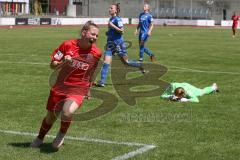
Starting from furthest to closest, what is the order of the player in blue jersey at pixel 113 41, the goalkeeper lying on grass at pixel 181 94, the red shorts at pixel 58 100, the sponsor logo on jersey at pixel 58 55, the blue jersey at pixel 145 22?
the blue jersey at pixel 145 22 < the player in blue jersey at pixel 113 41 < the goalkeeper lying on grass at pixel 181 94 < the red shorts at pixel 58 100 < the sponsor logo on jersey at pixel 58 55

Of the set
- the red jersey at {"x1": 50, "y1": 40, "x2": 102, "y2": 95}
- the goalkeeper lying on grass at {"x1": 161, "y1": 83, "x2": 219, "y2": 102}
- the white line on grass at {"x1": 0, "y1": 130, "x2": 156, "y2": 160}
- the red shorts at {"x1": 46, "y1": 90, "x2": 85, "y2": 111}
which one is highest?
the red jersey at {"x1": 50, "y1": 40, "x2": 102, "y2": 95}

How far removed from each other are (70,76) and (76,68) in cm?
18

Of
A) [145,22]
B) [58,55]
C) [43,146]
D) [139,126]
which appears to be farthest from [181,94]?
[145,22]

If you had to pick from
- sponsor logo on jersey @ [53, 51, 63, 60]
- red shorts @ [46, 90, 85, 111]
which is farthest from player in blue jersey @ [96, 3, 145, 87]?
sponsor logo on jersey @ [53, 51, 63, 60]

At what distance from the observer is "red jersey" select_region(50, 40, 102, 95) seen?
747 centimetres

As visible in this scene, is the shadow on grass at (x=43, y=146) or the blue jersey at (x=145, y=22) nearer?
the shadow on grass at (x=43, y=146)

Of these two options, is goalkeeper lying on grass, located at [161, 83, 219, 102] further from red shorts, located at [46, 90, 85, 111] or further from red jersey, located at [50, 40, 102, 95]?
red shorts, located at [46, 90, 85, 111]

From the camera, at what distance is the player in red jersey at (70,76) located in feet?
24.0

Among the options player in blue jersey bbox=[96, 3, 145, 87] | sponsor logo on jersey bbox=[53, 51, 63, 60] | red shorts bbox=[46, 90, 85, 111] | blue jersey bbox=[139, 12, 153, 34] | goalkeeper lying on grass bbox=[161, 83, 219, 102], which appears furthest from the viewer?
blue jersey bbox=[139, 12, 153, 34]

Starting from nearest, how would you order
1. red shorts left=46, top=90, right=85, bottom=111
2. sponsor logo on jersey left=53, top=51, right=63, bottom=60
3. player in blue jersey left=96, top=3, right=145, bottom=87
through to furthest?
sponsor logo on jersey left=53, top=51, right=63, bottom=60 < red shorts left=46, top=90, right=85, bottom=111 < player in blue jersey left=96, top=3, right=145, bottom=87

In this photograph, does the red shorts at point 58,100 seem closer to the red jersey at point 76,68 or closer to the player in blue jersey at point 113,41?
the red jersey at point 76,68

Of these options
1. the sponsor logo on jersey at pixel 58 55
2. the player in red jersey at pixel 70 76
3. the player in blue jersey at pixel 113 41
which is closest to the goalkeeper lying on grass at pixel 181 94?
the player in blue jersey at pixel 113 41

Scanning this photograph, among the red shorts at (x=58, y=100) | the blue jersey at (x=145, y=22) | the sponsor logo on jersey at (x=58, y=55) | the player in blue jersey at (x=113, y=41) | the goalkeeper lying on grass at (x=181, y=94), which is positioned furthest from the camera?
the blue jersey at (x=145, y=22)

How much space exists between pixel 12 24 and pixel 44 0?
44.5 meters
